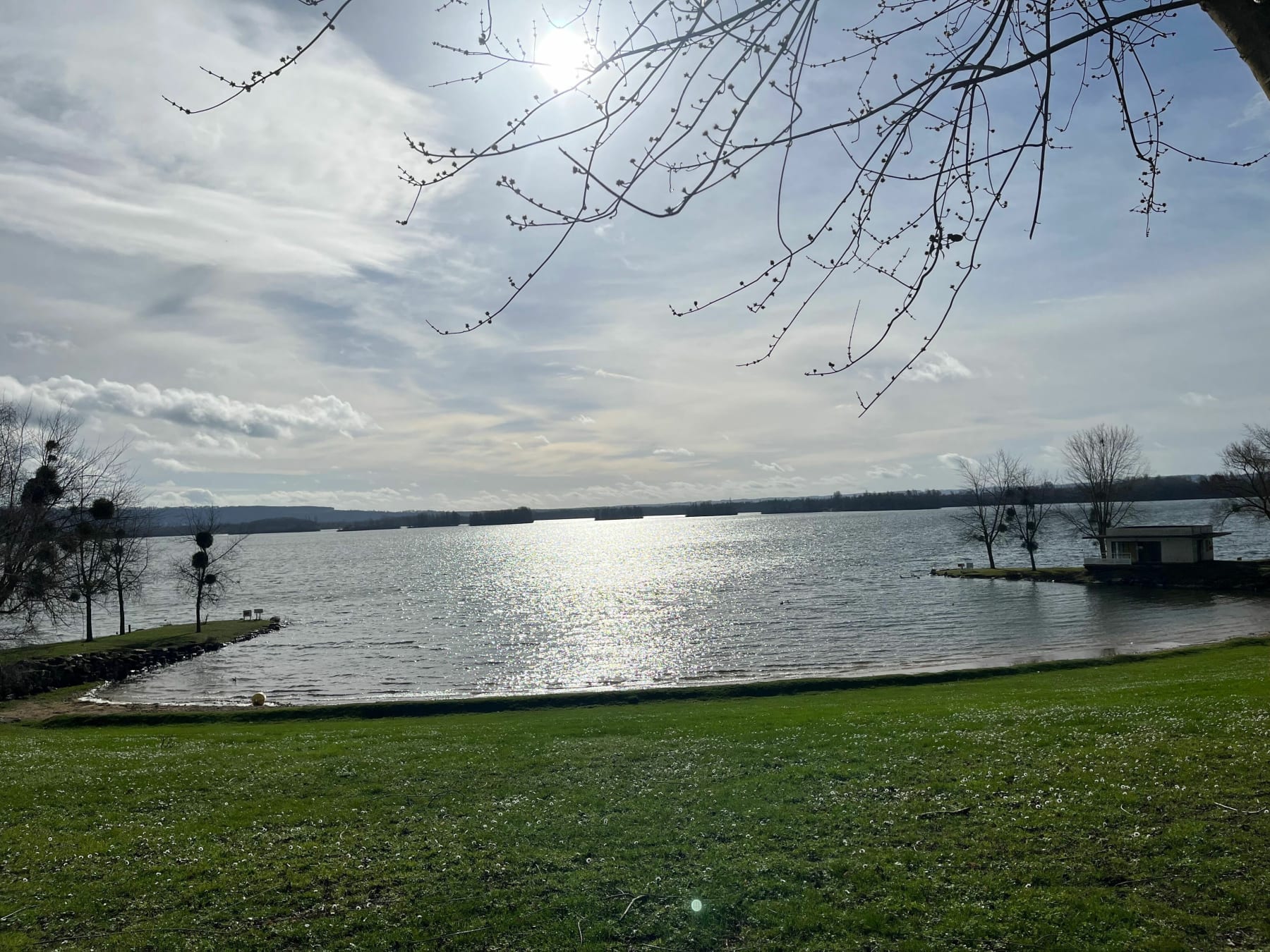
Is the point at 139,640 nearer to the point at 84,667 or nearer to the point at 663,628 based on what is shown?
the point at 84,667

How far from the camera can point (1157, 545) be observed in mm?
62031

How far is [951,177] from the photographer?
4.88 meters

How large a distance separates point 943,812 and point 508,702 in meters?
20.4

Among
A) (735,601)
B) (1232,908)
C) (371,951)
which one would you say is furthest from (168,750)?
(735,601)

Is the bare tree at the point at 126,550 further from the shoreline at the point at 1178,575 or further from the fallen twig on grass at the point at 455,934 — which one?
the shoreline at the point at 1178,575

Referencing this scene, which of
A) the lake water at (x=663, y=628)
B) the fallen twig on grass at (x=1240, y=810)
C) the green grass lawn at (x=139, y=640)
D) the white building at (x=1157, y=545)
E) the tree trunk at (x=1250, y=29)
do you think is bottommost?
the lake water at (x=663, y=628)

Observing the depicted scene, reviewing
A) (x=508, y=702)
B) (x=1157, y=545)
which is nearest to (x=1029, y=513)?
(x=1157, y=545)

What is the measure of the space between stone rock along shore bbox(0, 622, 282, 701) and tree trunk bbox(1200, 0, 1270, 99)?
121ft

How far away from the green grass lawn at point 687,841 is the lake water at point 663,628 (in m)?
19.4

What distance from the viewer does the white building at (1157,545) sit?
60.0 m

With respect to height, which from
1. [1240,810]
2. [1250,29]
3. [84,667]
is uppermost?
[1250,29]

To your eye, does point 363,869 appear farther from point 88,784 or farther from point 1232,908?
point 1232,908

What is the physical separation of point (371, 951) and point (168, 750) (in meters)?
10.5

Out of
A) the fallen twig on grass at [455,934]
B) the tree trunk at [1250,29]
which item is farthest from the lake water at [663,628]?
the tree trunk at [1250,29]
